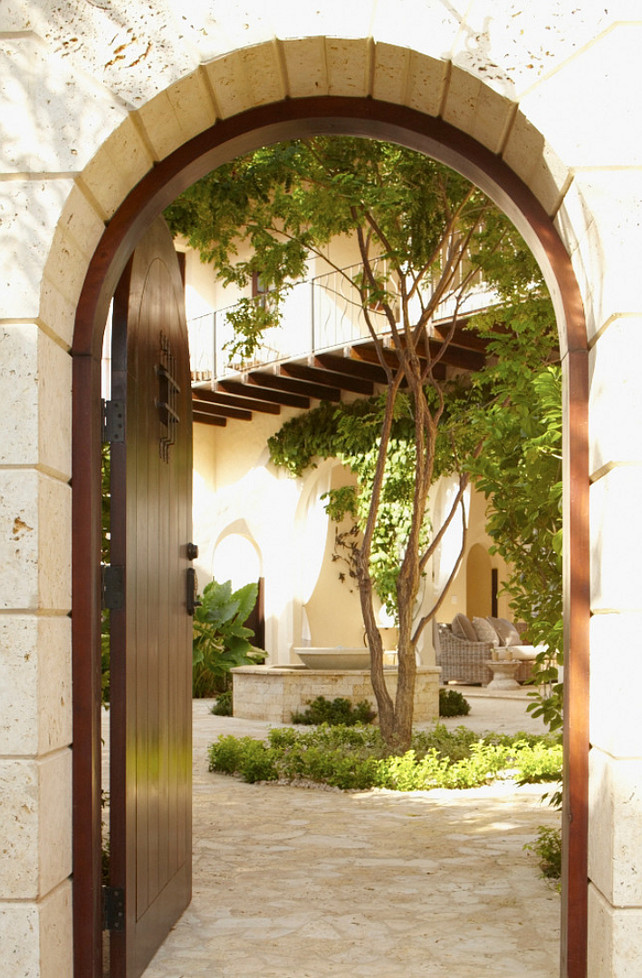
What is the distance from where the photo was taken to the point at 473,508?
61.1 feet

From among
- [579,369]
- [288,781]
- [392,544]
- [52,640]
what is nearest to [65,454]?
[52,640]

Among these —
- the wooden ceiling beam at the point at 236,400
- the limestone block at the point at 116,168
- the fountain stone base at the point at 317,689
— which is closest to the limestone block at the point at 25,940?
the limestone block at the point at 116,168

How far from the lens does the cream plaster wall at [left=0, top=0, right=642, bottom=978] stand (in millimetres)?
2385

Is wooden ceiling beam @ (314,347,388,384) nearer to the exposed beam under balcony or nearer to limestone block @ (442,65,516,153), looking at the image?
the exposed beam under balcony

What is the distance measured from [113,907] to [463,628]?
41.7ft

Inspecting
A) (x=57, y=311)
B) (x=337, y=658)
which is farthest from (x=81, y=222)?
(x=337, y=658)

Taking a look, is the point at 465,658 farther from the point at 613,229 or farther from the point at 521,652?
the point at 613,229

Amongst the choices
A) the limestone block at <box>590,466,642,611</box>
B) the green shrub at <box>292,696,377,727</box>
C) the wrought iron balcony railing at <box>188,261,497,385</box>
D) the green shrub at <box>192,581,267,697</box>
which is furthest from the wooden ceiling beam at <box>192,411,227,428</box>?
the limestone block at <box>590,466,642,611</box>

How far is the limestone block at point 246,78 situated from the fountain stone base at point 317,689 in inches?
326

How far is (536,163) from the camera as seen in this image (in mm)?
2596

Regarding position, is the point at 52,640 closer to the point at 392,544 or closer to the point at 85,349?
the point at 85,349

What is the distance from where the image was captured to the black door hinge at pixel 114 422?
3000mm

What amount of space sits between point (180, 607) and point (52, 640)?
1.40 metres

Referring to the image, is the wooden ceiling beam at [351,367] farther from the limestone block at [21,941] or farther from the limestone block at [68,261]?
the limestone block at [21,941]
